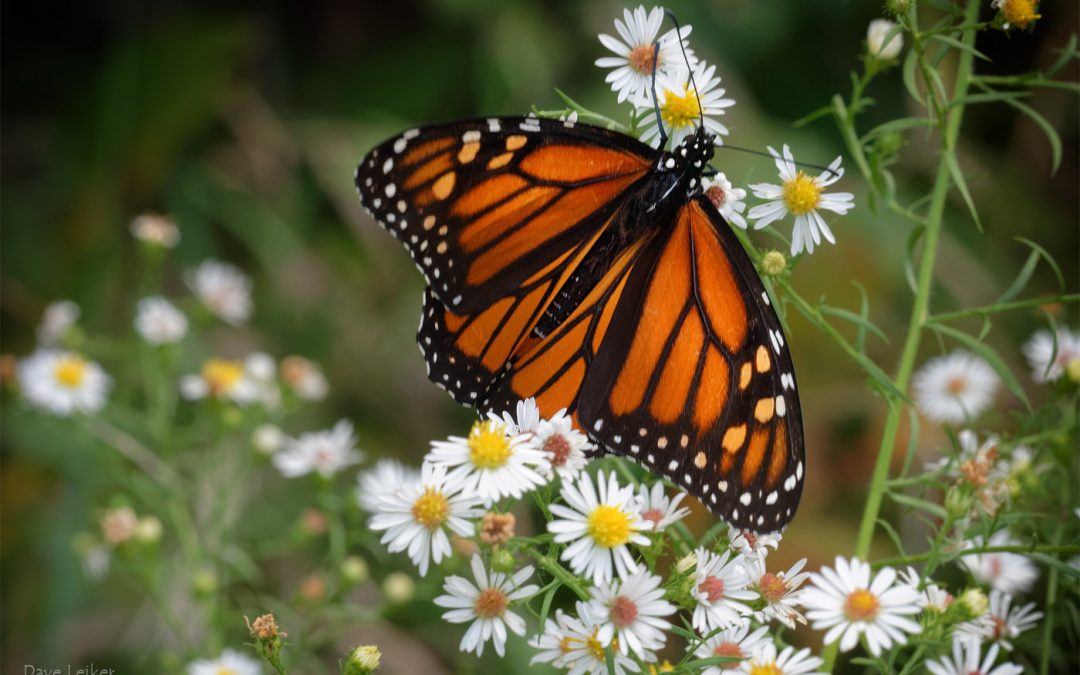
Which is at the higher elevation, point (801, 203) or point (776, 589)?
point (801, 203)

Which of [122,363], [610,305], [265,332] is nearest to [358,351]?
[265,332]

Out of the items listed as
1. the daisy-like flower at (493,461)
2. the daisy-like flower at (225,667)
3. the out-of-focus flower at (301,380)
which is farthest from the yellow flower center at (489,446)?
the out-of-focus flower at (301,380)

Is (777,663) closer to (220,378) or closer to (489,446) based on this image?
(489,446)

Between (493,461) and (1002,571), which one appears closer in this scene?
(493,461)

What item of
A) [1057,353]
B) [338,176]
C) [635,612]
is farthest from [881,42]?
[338,176]

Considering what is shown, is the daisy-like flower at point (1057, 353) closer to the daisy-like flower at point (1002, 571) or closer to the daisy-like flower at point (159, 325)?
the daisy-like flower at point (1002, 571)

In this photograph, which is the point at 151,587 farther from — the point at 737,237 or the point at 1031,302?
the point at 1031,302

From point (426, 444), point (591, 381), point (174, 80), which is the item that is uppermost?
point (174, 80)
